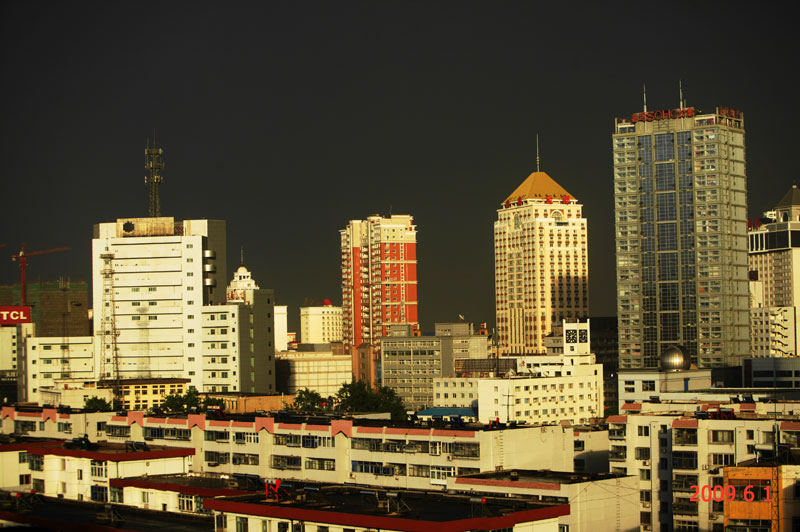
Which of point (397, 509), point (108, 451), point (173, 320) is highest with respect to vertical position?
point (173, 320)

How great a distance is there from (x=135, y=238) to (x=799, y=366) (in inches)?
3353

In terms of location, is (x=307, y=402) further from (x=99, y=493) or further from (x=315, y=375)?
(x=99, y=493)

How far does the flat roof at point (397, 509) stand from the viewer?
41.2 m

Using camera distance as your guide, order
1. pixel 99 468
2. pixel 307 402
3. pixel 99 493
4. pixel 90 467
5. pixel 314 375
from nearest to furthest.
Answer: pixel 99 493
pixel 99 468
pixel 90 467
pixel 307 402
pixel 314 375

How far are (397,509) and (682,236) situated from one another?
134 meters

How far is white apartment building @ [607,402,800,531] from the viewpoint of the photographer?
6334 centimetres

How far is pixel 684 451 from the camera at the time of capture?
6638 centimetres

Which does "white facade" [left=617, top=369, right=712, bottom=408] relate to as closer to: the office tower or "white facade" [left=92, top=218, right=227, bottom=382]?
the office tower

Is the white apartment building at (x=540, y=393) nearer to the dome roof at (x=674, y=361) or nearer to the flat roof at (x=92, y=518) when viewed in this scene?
the dome roof at (x=674, y=361)

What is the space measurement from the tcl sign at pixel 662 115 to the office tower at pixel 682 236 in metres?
0.14

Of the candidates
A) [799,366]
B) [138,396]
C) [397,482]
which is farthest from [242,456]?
[799,366]

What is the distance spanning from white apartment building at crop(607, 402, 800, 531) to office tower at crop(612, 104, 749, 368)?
3798 inches

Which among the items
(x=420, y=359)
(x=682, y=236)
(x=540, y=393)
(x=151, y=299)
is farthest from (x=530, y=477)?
(x=420, y=359)

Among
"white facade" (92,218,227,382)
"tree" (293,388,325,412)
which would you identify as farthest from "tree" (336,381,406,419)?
"white facade" (92,218,227,382)
